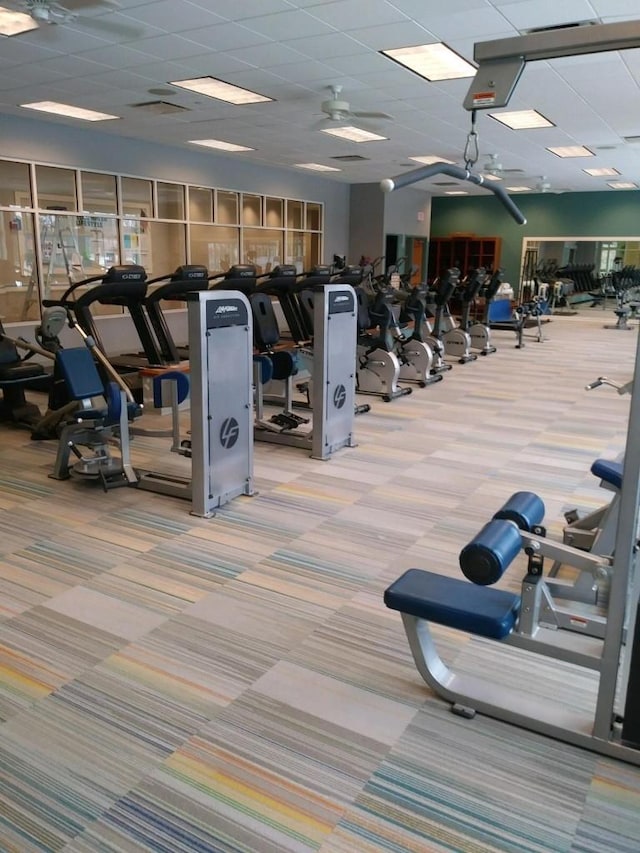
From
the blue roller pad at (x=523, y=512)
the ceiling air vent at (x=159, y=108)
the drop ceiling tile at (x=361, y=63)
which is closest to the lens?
the blue roller pad at (x=523, y=512)

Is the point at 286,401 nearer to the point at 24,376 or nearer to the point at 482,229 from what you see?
the point at 24,376

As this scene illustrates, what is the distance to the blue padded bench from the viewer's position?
2240 mm

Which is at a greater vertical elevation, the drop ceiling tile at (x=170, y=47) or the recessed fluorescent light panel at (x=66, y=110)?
the recessed fluorescent light panel at (x=66, y=110)

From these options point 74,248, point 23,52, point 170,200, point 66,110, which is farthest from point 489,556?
point 170,200

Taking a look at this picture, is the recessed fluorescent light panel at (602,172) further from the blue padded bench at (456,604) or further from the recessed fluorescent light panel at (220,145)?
the blue padded bench at (456,604)

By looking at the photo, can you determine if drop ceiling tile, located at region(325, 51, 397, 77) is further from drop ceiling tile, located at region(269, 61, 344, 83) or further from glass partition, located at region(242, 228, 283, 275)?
glass partition, located at region(242, 228, 283, 275)

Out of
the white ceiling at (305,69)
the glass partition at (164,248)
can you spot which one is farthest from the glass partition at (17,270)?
the glass partition at (164,248)

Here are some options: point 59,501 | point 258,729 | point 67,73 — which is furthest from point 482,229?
point 258,729

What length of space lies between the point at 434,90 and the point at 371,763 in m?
6.74

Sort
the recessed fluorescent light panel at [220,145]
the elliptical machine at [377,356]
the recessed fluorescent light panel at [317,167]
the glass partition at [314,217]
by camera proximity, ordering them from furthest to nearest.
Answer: the glass partition at [314,217] < the recessed fluorescent light panel at [317,167] < the recessed fluorescent light panel at [220,145] < the elliptical machine at [377,356]

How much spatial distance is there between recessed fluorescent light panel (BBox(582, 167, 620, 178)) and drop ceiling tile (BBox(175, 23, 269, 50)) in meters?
9.75

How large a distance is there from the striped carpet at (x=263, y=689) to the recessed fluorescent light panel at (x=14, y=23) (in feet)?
11.2

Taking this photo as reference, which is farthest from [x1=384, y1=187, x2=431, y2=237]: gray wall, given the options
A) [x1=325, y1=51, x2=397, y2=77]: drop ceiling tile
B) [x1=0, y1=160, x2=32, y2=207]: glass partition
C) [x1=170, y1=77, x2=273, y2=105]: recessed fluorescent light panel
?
[x1=325, y1=51, x2=397, y2=77]: drop ceiling tile

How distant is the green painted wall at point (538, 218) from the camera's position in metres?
17.3
